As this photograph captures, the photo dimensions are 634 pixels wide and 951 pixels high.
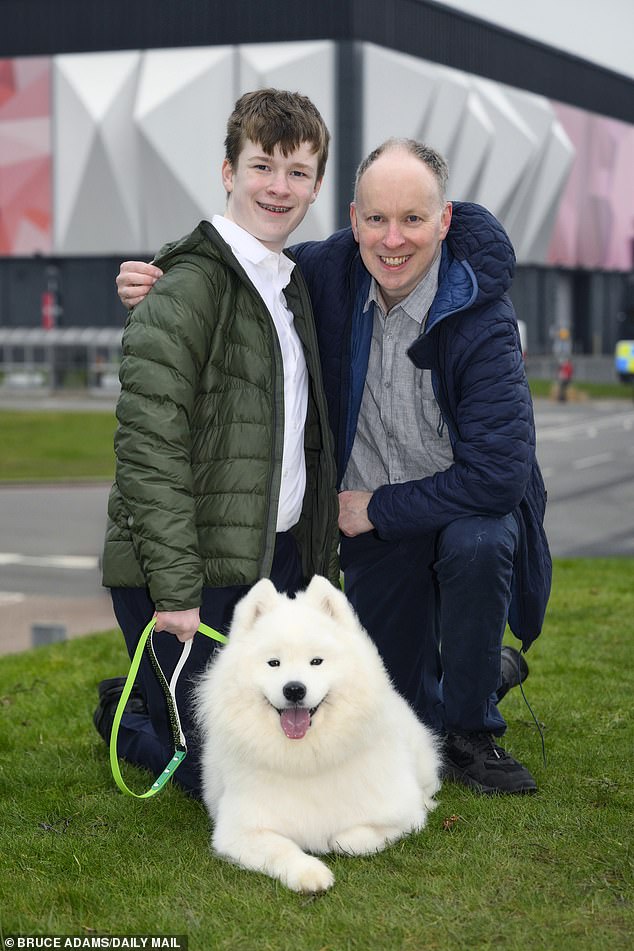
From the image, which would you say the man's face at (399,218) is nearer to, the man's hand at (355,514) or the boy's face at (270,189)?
the boy's face at (270,189)

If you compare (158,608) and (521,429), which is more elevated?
(521,429)

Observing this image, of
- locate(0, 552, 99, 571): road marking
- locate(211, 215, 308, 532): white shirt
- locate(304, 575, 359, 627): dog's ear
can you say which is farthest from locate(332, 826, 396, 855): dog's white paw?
locate(0, 552, 99, 571): road marking

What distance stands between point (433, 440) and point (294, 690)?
1.63 meters

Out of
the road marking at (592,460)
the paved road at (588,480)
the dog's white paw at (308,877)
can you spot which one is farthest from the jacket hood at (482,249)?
the road marking at (592,460)

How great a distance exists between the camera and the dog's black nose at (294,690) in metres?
3.79

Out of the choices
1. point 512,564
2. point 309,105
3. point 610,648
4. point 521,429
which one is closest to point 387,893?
point 512,564

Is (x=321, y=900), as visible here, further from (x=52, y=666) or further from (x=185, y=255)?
(x=52, y=666)

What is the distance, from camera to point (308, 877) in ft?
12.4

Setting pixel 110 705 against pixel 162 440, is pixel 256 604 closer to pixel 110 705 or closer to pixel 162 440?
pixel 162 440

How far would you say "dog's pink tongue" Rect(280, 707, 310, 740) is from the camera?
390 cm

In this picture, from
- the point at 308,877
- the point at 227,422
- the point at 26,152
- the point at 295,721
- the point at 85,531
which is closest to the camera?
the point at 308,877

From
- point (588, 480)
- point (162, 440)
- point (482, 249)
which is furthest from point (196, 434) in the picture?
point (588, 480)

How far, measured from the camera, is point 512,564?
4.87 metres

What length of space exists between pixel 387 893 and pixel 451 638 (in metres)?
1.28
